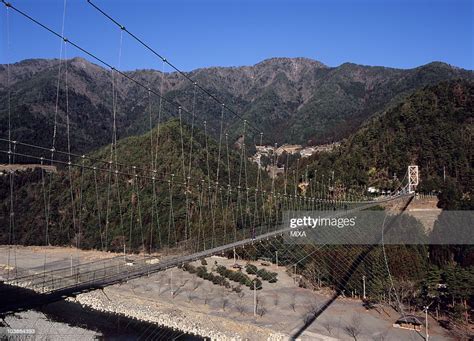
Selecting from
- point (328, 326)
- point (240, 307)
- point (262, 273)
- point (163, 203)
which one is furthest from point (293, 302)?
point (163, 203)

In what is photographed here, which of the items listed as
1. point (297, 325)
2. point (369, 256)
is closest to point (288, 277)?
point (369, 256)

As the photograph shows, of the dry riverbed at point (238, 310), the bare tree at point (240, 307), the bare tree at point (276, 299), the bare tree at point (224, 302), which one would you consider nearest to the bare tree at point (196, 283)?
the dry riverbed at point (238, 310)

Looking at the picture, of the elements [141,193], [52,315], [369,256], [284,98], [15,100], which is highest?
[284,98]

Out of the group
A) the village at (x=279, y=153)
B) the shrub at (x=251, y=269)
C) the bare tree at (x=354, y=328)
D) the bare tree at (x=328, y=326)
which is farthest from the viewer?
the village at (x=279, y=153)

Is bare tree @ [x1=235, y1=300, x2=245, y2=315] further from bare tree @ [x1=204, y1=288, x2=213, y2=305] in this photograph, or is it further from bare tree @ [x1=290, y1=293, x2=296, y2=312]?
bare tree @ [x1=290, y1=293, x2=296, y2=312]

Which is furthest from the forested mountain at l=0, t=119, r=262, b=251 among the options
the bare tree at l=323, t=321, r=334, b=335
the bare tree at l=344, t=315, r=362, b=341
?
the bare tree at l=344, t=315, r=362, b=341

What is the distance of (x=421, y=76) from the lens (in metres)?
61.9

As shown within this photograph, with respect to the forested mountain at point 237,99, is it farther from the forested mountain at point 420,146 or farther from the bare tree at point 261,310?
the bare tree at point 261,310

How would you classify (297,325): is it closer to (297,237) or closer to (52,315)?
(297,237)

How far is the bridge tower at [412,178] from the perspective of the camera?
22931mm

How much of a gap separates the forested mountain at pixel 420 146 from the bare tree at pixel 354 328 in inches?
462

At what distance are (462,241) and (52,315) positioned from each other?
13.2 metres

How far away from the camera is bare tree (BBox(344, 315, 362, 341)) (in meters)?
11.4

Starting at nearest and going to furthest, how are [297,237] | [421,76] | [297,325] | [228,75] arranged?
[297,325] → [297,237] → [421,76] → [228,75]
